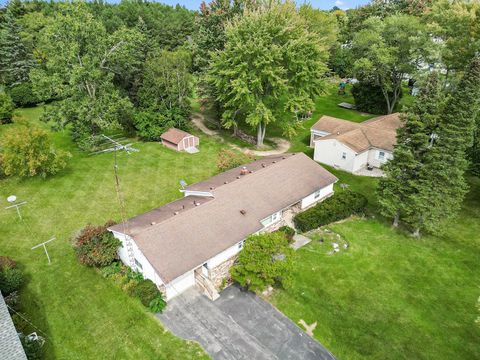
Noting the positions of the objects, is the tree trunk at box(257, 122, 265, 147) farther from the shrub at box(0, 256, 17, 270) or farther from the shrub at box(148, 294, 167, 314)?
the shrub at box(0, 256, 17, 270)

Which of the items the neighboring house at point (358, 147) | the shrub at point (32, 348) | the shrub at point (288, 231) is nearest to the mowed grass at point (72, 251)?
the shrub at point (32, 348)

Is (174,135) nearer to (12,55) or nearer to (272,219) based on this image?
(272,219)

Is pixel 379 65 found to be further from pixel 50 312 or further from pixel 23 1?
pixel 23 1

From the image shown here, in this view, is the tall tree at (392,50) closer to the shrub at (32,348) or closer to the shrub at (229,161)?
the shrub at (229,161)

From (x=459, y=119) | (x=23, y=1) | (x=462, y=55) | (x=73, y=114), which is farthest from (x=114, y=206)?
(x=23, y=1)

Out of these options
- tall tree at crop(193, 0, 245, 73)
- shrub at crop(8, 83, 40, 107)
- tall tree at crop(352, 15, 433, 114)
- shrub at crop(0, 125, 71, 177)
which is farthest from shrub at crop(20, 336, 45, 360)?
shrub at crop(8, 83, 40, 107)

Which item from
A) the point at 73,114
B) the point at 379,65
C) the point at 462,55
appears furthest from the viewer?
the point at 379,65
